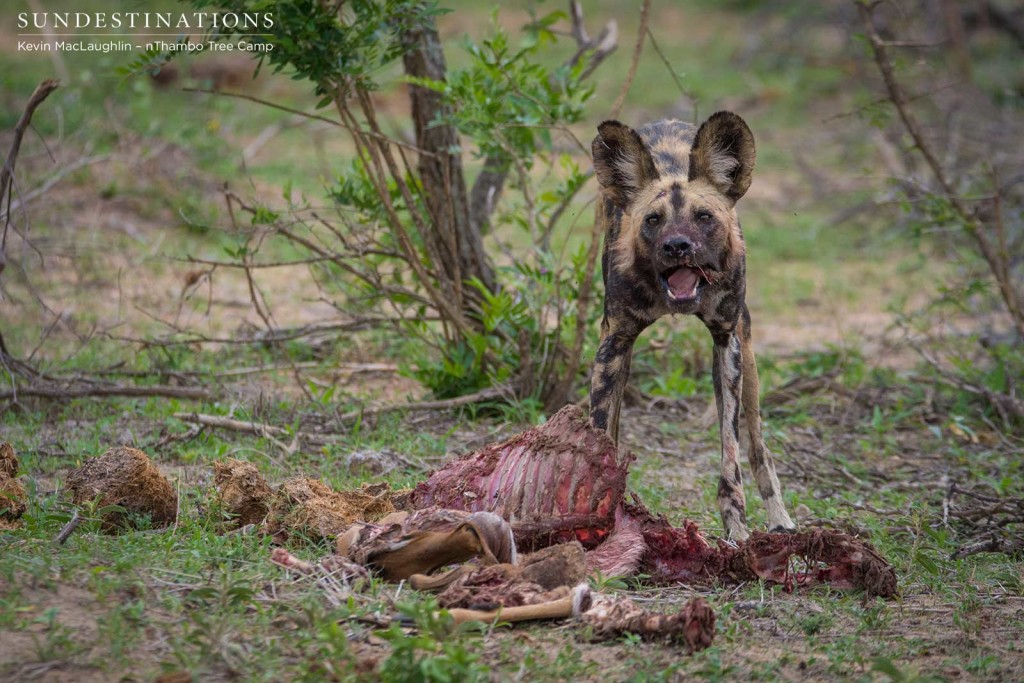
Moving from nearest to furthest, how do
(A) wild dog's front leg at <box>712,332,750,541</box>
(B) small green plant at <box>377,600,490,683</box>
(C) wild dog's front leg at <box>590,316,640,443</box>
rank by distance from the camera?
(B) small green plant at <box>377,600,490,683</box> < (A) wild dog's front leg at <box>712,332,750,541</box> < (C) wild dog's front leg at <box>590,316,640,443</box>

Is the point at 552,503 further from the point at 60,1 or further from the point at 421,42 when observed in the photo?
the point at 60,1

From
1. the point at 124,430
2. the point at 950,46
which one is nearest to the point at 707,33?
the point at 950,46

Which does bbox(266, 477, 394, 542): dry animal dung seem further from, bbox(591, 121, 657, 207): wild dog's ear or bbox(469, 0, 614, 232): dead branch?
bbox(469, 0, 614, 232): dead branch

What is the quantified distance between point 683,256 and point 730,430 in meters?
0.76

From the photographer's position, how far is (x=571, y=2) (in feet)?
18.8

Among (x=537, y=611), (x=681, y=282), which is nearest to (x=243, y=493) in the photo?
(x=537, y=611)

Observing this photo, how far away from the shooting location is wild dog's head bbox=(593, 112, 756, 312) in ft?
13.2

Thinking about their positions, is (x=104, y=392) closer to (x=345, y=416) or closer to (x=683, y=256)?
(x=345, y=416)

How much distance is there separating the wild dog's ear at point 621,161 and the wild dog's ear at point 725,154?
0.18m

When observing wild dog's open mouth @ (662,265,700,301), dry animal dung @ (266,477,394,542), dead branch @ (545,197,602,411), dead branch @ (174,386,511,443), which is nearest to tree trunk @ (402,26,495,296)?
dead branch @ (174,386,511,443)

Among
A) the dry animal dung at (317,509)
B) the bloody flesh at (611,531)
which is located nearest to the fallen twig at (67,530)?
the dry animal dung at (317,509)

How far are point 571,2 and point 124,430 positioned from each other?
292 cm

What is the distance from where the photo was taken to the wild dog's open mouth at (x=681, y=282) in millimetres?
4000

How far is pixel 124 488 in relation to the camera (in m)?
3.57
